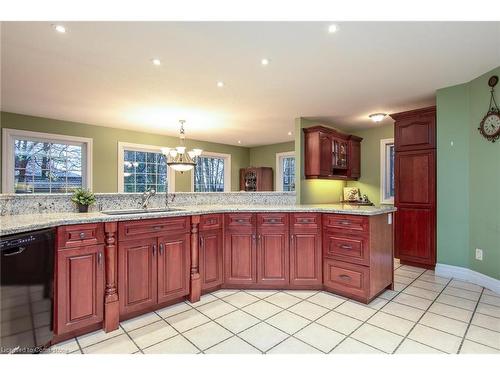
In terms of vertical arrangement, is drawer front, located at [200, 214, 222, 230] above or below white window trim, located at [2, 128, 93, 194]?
below

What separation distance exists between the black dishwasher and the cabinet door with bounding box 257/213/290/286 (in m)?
1.85

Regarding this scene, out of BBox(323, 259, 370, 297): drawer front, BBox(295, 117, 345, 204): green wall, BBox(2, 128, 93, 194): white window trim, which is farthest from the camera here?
BBox(295, 117, 345, 204): green wall

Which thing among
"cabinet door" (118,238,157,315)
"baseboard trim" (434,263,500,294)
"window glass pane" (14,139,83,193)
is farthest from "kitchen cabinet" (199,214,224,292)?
"window glass pane" (14,139,83,193)

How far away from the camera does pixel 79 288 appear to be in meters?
1.93

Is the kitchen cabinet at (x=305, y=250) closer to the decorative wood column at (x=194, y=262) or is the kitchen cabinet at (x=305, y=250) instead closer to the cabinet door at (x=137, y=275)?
the decorative wood column at (x=194, y=262)

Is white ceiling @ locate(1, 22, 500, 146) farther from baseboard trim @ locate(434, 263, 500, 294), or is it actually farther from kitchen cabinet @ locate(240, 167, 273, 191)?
kitchen cabinet @ locate(240, 167, 273, 191)

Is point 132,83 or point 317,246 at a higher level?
point 132,83

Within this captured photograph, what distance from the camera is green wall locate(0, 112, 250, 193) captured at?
4.09 meters

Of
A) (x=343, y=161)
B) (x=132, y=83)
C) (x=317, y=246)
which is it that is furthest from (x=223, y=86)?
(x=343, y=161)

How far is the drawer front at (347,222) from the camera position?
8.48ft

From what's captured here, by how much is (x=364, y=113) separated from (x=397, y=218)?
65.7 inches
